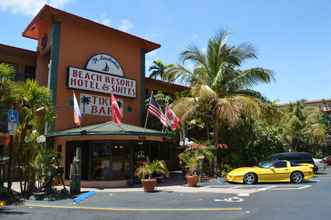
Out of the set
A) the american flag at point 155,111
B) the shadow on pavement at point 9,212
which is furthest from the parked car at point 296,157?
the shadow on pavement at point 9,212

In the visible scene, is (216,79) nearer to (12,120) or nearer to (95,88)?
(95,88)

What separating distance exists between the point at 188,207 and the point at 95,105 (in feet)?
39.7

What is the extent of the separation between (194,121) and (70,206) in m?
13.3

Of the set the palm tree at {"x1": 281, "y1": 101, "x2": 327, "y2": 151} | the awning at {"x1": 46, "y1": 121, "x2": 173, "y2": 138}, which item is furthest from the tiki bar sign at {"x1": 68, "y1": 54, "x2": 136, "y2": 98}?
the palm tree at {"x1": 281, "y1": 101, "x2": 327, "y2": 151}

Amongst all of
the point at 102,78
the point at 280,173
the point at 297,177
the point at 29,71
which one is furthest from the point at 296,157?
the point at 29,71

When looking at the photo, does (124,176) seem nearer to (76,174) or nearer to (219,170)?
(76,174)

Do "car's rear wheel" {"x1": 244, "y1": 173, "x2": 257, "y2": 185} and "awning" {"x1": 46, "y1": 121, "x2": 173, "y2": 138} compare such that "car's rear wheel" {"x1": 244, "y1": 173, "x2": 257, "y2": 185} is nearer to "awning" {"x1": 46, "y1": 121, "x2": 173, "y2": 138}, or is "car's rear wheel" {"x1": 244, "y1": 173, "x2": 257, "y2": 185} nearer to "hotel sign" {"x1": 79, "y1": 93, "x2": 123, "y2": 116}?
"awning" {"x1": 46, "y1": 121, "x2": 173, "y2": 138}

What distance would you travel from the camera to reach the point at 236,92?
950 inches

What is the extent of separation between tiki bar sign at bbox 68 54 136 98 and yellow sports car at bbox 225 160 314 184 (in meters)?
8.96

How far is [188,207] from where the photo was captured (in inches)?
463

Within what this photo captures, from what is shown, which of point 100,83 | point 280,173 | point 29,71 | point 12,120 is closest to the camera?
point 12,120

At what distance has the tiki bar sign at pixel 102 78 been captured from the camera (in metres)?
21.4

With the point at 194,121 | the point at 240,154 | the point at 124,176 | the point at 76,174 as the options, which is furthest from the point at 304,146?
the point at 76,174

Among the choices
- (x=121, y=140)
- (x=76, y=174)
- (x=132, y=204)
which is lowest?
(x=132, y=204)
